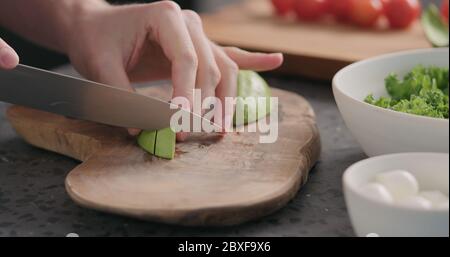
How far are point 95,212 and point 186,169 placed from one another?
5.9 inches

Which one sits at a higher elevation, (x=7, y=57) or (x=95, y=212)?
(x=7, y=57)

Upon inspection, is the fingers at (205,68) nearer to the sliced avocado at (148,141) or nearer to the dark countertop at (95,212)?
the sliced avocado at (148,141)

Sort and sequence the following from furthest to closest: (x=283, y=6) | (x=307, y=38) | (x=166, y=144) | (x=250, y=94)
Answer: (x=283, y=6), (x=307, y=38), (x=250, y=94), (x=166, y=144)

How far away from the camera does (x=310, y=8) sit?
84.4 inches

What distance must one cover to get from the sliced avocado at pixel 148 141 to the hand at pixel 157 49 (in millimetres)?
80

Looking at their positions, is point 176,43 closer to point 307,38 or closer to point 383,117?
point 383,117

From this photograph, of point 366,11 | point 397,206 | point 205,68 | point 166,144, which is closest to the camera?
point 397,206

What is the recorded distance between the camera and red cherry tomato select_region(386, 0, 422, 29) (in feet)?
6.80

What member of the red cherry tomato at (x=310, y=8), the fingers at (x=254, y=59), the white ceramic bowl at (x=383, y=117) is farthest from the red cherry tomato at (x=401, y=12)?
the fingers at (x=254, y=59)

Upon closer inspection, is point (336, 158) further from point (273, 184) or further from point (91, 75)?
point (91, 75)

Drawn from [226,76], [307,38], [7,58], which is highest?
[7,58]

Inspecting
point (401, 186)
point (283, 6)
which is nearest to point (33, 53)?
point (283, 6)

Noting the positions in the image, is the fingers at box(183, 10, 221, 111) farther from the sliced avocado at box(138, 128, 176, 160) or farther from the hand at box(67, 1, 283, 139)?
the sliced avocado at box(138, 128, 176, 160)
